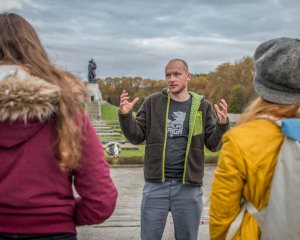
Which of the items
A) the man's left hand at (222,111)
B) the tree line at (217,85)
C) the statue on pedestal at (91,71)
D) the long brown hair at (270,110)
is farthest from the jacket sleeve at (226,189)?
the statue on pedestal at (91,71)

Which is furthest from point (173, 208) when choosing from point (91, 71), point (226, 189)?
point (91, 71)

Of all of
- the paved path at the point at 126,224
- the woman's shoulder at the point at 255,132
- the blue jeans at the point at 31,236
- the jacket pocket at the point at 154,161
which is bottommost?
the paved path at the point at 126,224

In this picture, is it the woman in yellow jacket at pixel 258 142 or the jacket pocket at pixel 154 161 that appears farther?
the jacket pocket at pixel 154 161

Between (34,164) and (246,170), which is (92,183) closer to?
(34,164)

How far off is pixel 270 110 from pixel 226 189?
→ 44 cm

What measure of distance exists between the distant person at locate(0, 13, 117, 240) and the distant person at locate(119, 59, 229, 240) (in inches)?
83.6

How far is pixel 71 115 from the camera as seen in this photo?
2252 mm

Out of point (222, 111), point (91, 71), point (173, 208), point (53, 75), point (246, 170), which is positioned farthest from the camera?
point (91, 71)

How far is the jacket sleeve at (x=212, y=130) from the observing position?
175 inches

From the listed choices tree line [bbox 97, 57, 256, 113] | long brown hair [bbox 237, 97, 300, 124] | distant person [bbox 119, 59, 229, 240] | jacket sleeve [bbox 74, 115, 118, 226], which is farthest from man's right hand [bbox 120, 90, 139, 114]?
tree line [bbox 97, 57, 256, 113]

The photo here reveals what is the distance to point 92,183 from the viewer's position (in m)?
2.33

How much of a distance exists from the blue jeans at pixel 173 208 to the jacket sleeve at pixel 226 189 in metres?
1.84

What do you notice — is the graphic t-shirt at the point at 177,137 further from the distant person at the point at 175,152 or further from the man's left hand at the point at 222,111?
the man's left hand at the point at 222,111

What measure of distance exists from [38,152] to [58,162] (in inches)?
3.7
